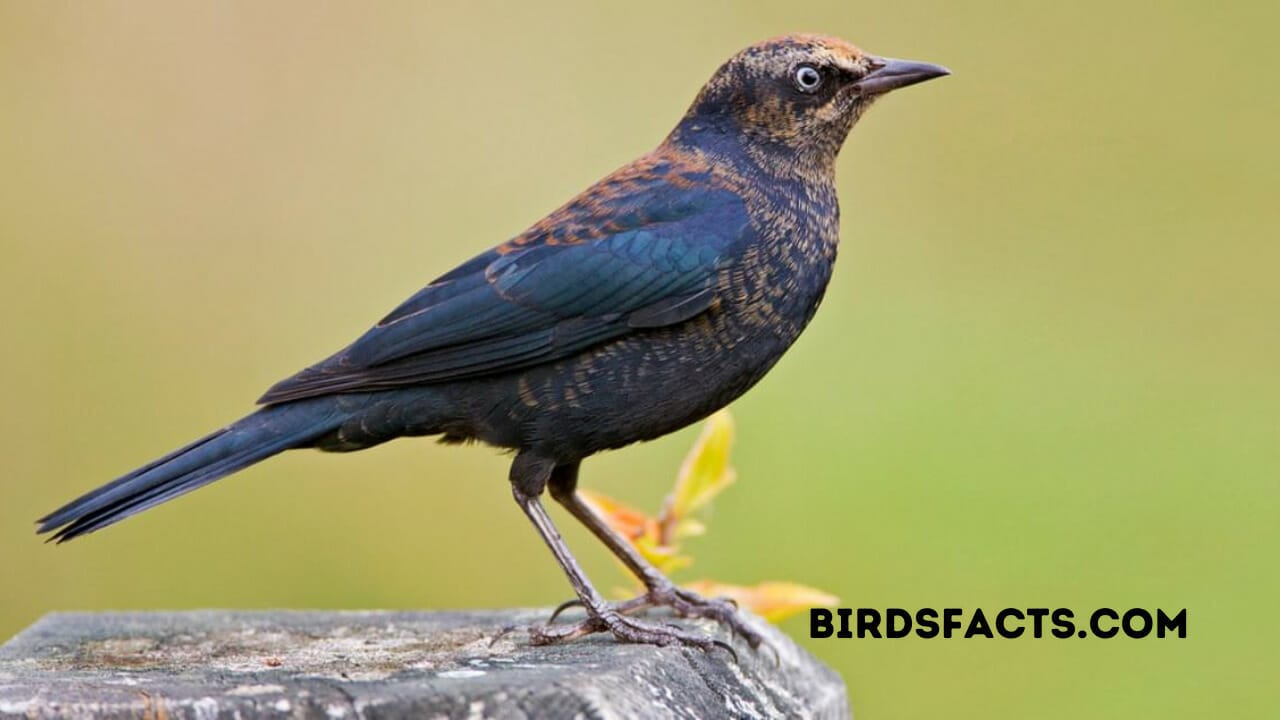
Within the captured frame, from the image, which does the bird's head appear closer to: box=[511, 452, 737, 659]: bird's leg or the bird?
the bird

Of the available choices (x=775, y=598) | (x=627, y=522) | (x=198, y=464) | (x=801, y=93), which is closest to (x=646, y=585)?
(x=627, y=522)

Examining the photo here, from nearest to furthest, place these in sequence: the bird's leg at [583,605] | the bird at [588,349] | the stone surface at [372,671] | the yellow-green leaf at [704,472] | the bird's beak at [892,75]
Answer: the stone surface at [372,671] < the yellow-green leaf at [704,472] < the bird's leg at [583,605] < the bird at [588,349] < the bird's beak at [892,75]

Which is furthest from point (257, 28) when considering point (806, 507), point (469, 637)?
point (469, 637)

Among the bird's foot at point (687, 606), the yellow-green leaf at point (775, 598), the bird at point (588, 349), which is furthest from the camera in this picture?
the bird's foot at point (687, 606)

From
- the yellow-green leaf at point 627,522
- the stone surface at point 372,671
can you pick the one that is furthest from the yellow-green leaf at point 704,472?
the stone surface at point 372,671

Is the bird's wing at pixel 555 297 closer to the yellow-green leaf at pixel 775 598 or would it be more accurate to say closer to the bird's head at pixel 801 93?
the bird's head at pixel 801 93

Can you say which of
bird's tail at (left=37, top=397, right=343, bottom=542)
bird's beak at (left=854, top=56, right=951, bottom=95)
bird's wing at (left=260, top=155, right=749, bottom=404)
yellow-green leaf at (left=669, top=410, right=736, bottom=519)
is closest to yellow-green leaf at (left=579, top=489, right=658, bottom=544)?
yellow-green leaf at (left=669, top=410, right=736, bottom=519)
